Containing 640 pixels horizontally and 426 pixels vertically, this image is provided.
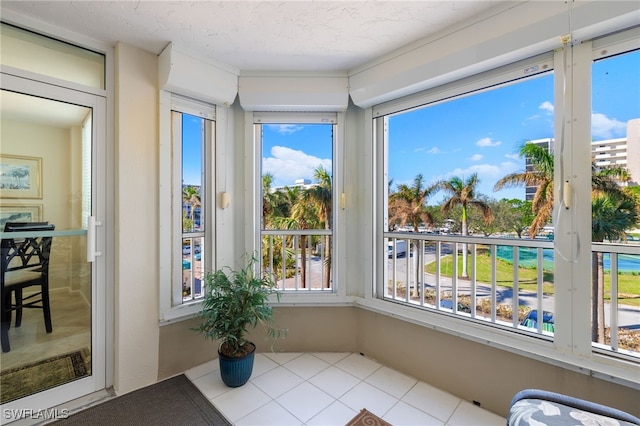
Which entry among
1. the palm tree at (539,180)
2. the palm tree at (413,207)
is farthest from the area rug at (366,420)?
the palm tree at (539,180)

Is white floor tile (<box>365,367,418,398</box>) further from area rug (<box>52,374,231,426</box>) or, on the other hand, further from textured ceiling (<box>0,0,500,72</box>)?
textured ceiling (<box>0,0,500,72</box>)

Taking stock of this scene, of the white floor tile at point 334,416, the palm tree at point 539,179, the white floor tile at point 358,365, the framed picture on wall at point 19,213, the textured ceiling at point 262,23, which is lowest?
the white floor tile at point 358,365

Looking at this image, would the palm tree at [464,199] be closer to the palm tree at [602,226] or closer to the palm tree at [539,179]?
the palm tree at [539,179]

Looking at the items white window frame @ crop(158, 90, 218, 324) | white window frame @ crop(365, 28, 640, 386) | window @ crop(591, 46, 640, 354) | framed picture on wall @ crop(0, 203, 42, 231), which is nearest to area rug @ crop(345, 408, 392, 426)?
white window frame @ crop(365, 28, 640, 386)

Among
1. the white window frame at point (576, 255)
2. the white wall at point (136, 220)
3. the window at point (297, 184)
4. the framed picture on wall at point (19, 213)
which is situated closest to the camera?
the white window frame at point (576, 255)

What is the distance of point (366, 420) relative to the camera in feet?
5.52

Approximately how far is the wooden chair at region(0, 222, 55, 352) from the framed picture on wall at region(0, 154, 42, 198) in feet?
0.63

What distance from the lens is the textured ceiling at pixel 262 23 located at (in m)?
1.57

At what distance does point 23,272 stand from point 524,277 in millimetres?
3367

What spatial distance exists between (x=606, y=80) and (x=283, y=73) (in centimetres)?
214

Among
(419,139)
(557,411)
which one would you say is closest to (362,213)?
(419,139)

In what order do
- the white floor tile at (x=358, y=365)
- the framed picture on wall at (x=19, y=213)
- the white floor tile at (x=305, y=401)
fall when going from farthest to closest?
the white floor tile at (x=358, y=365) < the white floor tile at (x=305, y=401) < the framed picture on wall at (x=19, y=213)

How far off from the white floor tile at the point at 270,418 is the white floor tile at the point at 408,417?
59 cm

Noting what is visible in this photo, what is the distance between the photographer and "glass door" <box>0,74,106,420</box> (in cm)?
167
